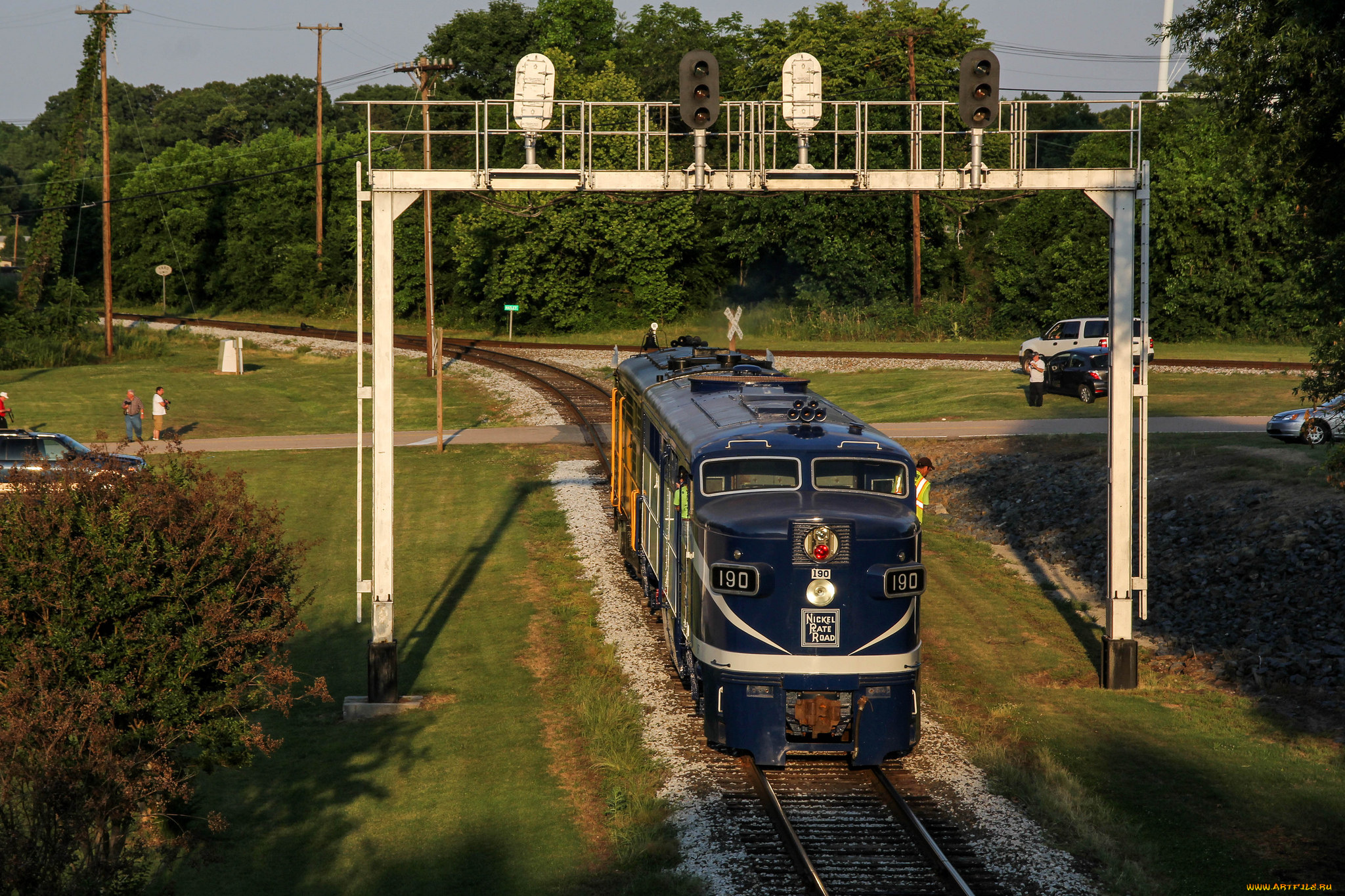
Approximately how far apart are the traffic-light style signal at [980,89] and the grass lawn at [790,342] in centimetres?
3356

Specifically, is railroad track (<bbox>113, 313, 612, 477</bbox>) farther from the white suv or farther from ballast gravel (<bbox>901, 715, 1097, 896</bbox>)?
the white suv

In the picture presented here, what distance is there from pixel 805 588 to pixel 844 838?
2421 millimetres

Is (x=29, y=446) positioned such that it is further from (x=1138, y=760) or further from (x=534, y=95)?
(x=1138, y=760)

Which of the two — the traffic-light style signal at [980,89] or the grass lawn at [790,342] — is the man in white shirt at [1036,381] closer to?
the grass lawn at [790,342]

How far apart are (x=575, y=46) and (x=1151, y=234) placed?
41.7 meters

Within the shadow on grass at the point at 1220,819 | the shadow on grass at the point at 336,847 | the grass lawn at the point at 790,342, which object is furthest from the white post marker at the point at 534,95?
the grass lawn at the point at 790,342

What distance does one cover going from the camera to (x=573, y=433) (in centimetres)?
3581

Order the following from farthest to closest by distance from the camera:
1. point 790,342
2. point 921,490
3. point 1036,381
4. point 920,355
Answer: point 790,342, point 920,355, point 1036,381, point 921,490

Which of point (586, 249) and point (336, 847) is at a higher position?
point (586, 249)

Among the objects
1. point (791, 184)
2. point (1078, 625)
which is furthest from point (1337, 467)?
point (791, 184)

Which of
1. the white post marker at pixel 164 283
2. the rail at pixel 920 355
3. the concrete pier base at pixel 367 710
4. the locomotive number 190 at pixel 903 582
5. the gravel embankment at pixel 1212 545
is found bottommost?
the concrete pier base at pixel 367 710

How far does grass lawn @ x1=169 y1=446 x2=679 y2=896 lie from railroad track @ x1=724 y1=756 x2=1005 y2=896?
0.98 meters

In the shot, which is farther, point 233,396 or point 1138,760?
point 233,396

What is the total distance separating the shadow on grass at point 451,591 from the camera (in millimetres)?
17938
